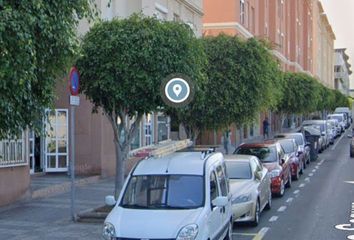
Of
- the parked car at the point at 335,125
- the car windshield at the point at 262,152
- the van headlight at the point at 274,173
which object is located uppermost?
the parked car at the point at 335,125

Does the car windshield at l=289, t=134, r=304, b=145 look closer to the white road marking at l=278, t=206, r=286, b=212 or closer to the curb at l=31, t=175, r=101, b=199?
the curb at l=31, t=175, r=101, b=199

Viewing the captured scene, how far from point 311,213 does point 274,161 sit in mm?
3985

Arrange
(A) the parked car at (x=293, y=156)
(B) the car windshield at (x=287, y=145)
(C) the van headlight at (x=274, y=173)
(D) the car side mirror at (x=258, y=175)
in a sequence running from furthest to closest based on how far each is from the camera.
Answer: (B) the car windshield at (x=287, y=145) < (A) the parked car at (x=293, y=156) < (C) the van headlight at (x=274, y=173) < (D) the car side mirror at (x=258, y=175)

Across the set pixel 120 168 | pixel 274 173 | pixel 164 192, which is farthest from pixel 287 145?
pixel 164 192

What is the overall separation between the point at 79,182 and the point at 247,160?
7009 mm

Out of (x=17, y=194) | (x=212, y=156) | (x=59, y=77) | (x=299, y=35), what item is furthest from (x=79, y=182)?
(x=299, y=35)

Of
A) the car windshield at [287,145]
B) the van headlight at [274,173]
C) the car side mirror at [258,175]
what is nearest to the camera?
the car side mirror at [258,175]

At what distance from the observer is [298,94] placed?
148ft

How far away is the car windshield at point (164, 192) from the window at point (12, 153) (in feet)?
21.6

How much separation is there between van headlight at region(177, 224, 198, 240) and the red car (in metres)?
9.43

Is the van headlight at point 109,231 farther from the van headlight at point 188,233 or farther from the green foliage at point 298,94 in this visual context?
the green foliage at point 298,94

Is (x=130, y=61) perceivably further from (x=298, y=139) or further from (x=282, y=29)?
(x=282, y=29)

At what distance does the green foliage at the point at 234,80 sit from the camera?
21.2 metres

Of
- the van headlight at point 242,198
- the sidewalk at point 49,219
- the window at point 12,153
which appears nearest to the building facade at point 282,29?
the sidewalk at point 49,219
